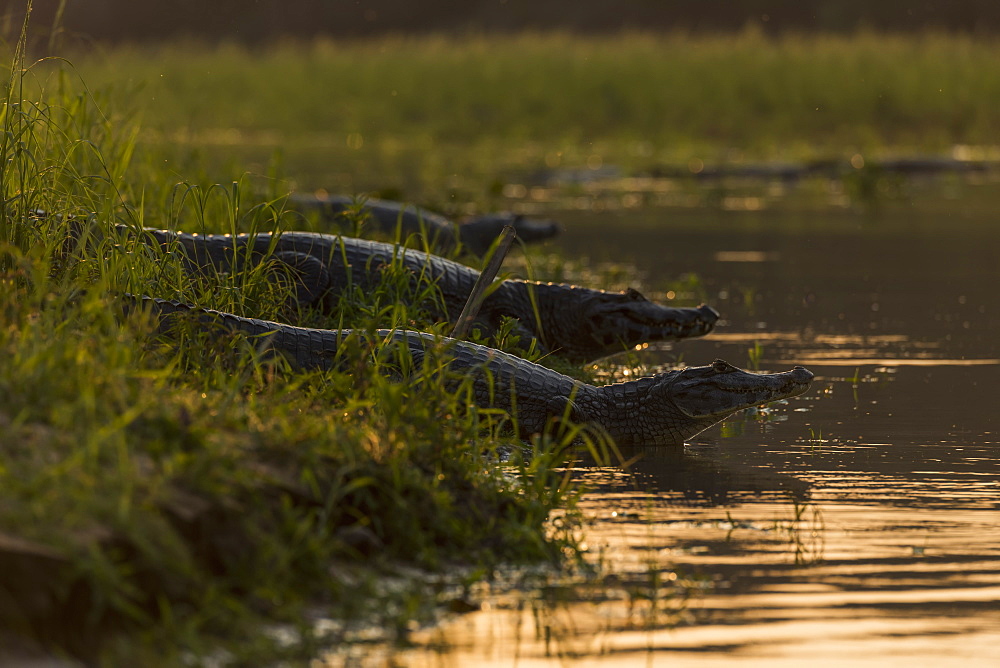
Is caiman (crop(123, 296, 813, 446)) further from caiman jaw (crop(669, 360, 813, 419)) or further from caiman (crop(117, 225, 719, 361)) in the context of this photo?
caiman (crop(117, 225, 719, 361))

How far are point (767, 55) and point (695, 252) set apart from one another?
18600 mm

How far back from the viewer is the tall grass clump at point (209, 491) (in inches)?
136

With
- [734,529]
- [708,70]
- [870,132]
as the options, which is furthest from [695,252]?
[708,70]

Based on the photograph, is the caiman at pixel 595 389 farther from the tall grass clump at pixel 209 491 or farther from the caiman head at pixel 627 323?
the caiman head at pixel 627 323

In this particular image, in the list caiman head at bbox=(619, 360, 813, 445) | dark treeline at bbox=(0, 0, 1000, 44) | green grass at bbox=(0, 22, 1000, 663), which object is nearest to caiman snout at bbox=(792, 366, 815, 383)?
caiman head at bbox=(619, 360, 813, 445)

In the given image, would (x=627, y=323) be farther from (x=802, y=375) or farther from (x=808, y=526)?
(x=808, y=526)

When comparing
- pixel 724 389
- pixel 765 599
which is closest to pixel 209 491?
pixel 765 599

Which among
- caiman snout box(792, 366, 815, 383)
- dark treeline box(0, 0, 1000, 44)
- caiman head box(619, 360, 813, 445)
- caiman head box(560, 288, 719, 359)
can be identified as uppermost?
dark treeline box(0, 0, 1000, 44)

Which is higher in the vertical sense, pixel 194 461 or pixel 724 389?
pixel 724 389

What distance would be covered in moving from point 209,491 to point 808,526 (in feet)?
6.08

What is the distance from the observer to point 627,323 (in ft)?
25.1

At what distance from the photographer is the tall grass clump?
346cm

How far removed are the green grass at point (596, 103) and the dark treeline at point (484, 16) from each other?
2075 centimetres

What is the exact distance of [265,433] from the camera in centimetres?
430
